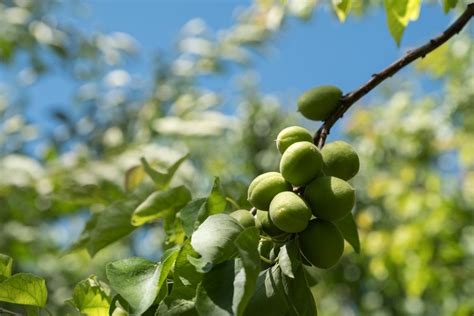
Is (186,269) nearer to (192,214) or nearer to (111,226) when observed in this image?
(192,214)

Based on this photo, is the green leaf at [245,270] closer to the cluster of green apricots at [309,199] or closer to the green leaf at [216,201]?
the cluster of green apricots at [309,199]

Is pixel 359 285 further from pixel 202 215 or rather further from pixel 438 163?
pixel 202 215

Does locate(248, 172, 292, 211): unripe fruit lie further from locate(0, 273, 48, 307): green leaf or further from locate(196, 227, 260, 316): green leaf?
locate(0, 273, 48, 307): green leaf

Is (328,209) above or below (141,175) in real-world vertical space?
below

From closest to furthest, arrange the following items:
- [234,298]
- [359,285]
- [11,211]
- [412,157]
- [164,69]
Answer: [234,298] → [11,211] → [164,69] → [412,157] → [359,285]

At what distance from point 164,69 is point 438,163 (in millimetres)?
2790

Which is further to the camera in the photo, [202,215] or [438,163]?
[438,163]

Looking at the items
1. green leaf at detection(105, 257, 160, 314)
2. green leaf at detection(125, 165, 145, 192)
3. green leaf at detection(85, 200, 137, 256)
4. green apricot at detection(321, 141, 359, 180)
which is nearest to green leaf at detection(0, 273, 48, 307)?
green leaf at detection(105, 257, 160, 314)

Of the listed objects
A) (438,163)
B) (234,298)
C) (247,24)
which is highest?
(247,24)

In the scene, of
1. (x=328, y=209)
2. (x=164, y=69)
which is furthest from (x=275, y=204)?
(x=164, y=69)

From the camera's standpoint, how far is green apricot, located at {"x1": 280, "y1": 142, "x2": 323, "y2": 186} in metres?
1.16

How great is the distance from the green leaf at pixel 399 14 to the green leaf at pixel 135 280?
0.90m

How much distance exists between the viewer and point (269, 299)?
105cm

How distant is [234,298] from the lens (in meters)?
0.92
